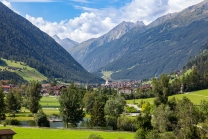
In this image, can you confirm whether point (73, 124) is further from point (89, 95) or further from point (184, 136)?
point (184, 136)

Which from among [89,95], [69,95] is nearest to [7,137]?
[69,95]

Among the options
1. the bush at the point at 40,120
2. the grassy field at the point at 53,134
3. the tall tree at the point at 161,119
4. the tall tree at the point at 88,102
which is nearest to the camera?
the grassy field at the point at 53,134

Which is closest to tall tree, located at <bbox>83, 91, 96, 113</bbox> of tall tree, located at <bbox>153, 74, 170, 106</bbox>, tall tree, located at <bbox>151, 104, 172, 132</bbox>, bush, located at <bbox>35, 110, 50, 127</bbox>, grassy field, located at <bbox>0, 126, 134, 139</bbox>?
tall tree, located at <bbox>153, 74, 170, 106</bbox>

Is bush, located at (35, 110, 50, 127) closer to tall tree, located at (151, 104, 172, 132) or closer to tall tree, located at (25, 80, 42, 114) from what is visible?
tall tree, located at (25, 80, 42, 114)

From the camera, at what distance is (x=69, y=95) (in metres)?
93.4

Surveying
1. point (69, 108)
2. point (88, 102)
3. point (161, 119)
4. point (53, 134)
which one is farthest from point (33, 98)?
point (161, 119)

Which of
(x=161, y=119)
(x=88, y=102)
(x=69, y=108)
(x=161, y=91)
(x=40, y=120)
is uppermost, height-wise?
(x=161, y=91)

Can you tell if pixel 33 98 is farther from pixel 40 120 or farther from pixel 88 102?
pixel 88 102

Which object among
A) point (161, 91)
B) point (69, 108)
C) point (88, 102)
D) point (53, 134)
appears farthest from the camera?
point (88, 102)

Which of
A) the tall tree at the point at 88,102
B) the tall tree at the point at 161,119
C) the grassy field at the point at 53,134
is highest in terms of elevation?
the tall tree at the point at 88,102

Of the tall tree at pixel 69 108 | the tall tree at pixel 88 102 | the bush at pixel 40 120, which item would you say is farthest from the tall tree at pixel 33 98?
the tall tree at pixel 88 102

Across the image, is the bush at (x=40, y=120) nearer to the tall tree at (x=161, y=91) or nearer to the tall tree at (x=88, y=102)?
the tall tree at (x=88, y=102)

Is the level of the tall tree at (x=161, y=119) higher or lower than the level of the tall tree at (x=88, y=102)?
lower

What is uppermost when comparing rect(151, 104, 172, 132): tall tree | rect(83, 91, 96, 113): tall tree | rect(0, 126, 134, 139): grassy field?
rect(83, 91, 96, 113): tall tree
